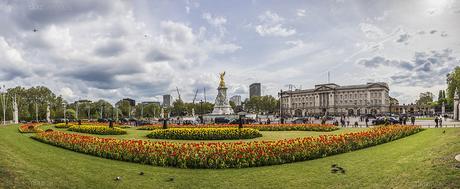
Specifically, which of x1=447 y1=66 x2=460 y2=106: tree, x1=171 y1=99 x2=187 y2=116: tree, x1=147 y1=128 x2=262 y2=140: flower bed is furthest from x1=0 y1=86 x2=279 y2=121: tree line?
x1=447 y1=66 x2=460 y2=106: tree

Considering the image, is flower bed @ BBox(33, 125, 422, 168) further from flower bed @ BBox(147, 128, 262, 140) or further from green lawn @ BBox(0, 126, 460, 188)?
flower bed @ BBox(147, 128, 262, 140)

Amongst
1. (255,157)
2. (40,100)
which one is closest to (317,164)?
(255,157)

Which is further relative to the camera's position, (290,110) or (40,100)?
(290,110)

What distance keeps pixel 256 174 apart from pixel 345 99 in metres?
155

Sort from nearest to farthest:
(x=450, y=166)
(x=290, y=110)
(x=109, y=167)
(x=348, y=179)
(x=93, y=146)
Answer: (x=450, y=166)
(x=348, y=179)
(x=109, y=167)
(x=93, y=146)
(x=290, y=110)

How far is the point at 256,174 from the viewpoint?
12.8m

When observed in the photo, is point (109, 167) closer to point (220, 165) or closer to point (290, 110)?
point (220, 165)

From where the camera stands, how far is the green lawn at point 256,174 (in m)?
9.94

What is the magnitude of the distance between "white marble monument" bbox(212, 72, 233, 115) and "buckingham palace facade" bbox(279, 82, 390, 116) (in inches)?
2809

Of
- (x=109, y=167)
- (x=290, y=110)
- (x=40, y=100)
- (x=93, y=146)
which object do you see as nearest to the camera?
(x=109, y=167)

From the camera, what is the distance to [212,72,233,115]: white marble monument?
76125 mm

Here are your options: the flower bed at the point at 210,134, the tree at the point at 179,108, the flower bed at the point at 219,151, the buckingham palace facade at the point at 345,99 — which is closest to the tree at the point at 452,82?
the flower bed at the point at 210,134

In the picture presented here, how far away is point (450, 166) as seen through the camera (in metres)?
10.6

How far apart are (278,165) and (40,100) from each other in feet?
337
